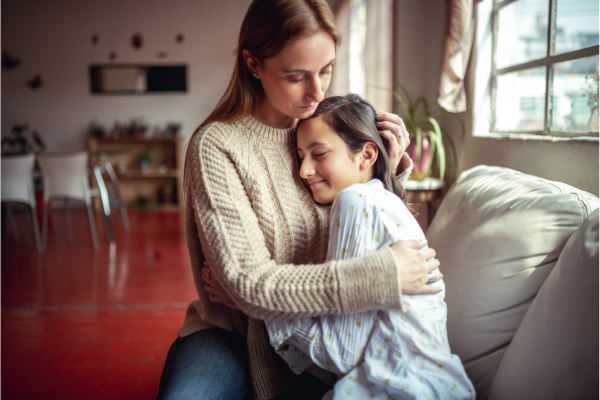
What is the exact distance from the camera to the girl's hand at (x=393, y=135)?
1235 mm

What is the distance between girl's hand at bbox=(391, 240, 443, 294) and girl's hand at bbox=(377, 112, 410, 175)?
345 millimetres

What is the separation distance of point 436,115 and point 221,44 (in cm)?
535

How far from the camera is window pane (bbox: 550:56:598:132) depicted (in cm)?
146

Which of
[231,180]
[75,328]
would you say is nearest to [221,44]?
[75,328]

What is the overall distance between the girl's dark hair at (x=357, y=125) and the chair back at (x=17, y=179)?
410 centimetres

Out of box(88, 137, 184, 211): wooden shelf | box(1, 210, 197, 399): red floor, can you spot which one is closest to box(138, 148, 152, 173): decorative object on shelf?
box(88, 137, 184, 211): wooden shelf

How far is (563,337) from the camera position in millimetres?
813

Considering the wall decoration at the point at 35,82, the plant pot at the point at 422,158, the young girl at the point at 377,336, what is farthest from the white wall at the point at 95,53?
the young girl at the point at 377,336

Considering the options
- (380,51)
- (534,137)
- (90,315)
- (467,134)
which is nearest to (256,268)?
(534,137)

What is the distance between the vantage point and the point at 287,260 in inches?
44.0

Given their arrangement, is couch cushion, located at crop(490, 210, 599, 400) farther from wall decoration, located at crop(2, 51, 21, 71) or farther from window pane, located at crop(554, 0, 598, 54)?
wall decoration, located at crop(2, 51, 21, 71)

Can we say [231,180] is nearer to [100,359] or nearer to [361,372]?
[361,372]

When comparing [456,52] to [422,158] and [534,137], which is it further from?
[534,137]

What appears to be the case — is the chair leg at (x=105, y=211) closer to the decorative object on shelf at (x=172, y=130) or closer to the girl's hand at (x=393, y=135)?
the decorative object on shelf at (x=172, y=130)
